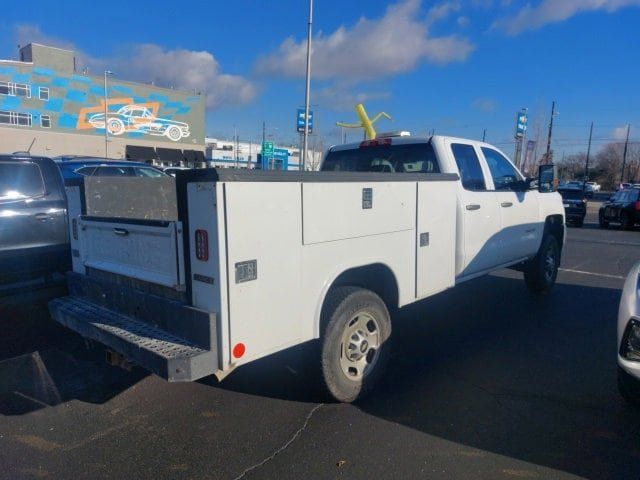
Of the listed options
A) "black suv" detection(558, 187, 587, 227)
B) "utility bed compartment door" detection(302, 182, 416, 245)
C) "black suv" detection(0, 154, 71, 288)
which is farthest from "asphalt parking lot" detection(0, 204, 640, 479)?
"black suv" detection(558, 187, 587, 227)

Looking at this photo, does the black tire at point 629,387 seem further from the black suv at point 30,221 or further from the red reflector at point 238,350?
the black suv at point 30,221

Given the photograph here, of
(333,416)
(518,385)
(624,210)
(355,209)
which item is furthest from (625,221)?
(333,416)

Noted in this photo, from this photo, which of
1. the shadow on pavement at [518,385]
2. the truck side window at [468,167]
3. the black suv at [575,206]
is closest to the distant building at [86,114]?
the black suv at [575,206]

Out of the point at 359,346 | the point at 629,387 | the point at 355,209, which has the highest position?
the point at 355,209

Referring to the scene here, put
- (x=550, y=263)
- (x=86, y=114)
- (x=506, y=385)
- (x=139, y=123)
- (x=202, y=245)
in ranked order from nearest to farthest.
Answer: (x=202, y=245) < (x=506, y=385) < (x=550, y=263) < (x=86, y=114) < (x=139, y=123)

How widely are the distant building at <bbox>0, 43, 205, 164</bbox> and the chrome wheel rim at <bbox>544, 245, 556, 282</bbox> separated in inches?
1897

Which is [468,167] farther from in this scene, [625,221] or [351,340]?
[625,221]

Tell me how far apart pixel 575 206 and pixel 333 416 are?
19.9m

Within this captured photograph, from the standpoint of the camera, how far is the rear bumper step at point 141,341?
273 cm

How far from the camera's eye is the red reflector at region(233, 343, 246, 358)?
2.85 meters

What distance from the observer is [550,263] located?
7301 mm

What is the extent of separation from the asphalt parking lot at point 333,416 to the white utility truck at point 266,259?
49 cm

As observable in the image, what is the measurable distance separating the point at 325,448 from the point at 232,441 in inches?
24.4

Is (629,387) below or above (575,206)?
below
